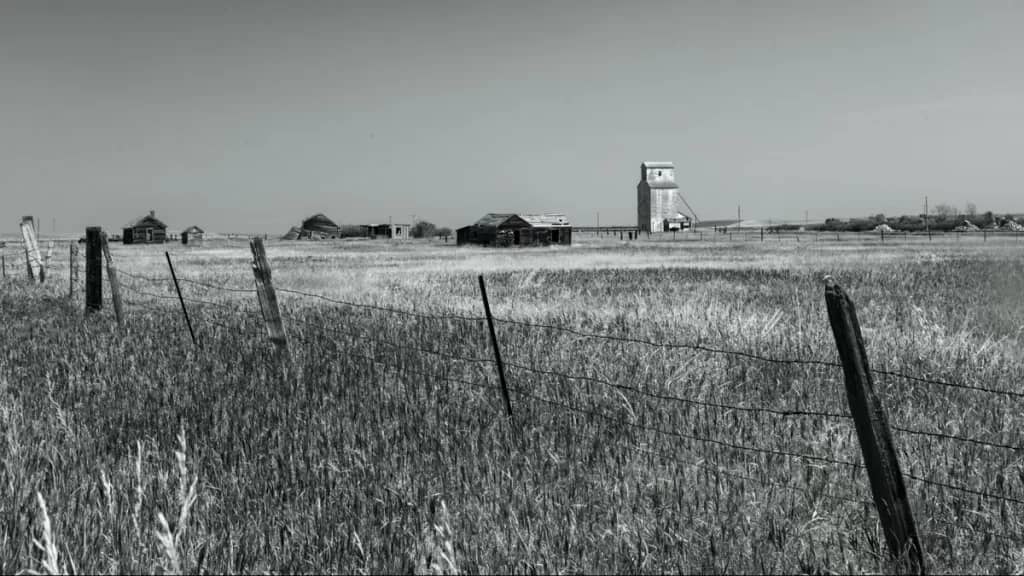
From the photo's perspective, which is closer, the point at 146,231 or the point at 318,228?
the point at 146,231

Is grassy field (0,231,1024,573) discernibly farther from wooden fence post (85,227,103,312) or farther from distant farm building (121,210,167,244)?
distant farm building (121,210,167,244)

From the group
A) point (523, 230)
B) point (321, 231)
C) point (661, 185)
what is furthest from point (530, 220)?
point (661, 185)

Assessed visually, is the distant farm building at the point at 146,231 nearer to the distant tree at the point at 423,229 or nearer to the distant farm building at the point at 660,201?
the distant tree at the point at 423,229

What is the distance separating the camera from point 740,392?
670 centimetres

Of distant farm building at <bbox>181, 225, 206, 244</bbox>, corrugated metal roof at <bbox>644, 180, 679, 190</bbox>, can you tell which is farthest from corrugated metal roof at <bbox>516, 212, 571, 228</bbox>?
corrugated metal roof at <bbox>644, 180, 679, 190</bbox>

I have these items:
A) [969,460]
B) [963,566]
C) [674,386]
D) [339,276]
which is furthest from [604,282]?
[963,566]

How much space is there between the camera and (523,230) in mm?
70250

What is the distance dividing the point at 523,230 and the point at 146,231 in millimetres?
51792

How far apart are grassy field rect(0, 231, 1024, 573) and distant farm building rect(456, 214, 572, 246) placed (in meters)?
60.2

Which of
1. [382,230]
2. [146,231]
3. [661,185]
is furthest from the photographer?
[661,185]

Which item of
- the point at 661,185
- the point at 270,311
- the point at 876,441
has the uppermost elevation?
the point at 661,185

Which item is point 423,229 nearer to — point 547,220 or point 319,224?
point 319,224

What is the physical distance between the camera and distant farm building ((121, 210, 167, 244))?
9138cm

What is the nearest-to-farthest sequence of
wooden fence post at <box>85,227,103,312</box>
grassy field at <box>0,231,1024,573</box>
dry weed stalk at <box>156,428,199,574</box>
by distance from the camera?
dry weed stalk at <box>156,428,199,574</box>
grassy field at <box>0,231,1024,573</box>
wooden fence post at <box>85,227,103,312</box>
